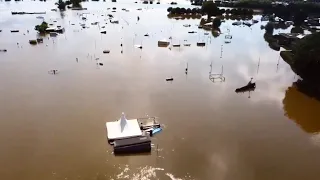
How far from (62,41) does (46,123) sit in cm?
1829

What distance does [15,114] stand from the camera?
1697cm

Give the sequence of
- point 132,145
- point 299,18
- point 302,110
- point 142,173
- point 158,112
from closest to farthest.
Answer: point 142,173 → point 132,145 → point 158,112 → point 302,110 → point 299,18

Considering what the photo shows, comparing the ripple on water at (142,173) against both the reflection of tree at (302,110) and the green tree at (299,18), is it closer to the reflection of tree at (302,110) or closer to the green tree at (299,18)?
the reflection of tree at (302,110)

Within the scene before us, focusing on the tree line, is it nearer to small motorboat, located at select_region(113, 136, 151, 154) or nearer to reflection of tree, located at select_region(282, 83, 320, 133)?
reflection of tree, located at select_region(282, 83, 320, 133)

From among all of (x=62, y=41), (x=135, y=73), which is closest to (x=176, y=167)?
(x=135, y=73)

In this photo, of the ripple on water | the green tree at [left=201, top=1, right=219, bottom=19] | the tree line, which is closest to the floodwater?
the ripple on water

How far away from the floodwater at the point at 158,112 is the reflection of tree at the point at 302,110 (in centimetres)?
6

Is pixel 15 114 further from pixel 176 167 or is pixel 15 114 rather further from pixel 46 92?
pixel 176 167

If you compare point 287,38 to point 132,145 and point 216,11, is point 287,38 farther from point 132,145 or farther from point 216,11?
point 132,145

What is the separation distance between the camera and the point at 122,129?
1459 centimetres

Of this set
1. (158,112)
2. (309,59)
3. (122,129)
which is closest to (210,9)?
(309,59)

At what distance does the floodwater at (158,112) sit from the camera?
13.1 meters

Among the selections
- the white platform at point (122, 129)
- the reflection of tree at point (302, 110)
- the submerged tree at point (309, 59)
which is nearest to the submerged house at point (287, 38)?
the submerged tree at point (309, 59)

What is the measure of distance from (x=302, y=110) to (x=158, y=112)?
8565 millimetres
